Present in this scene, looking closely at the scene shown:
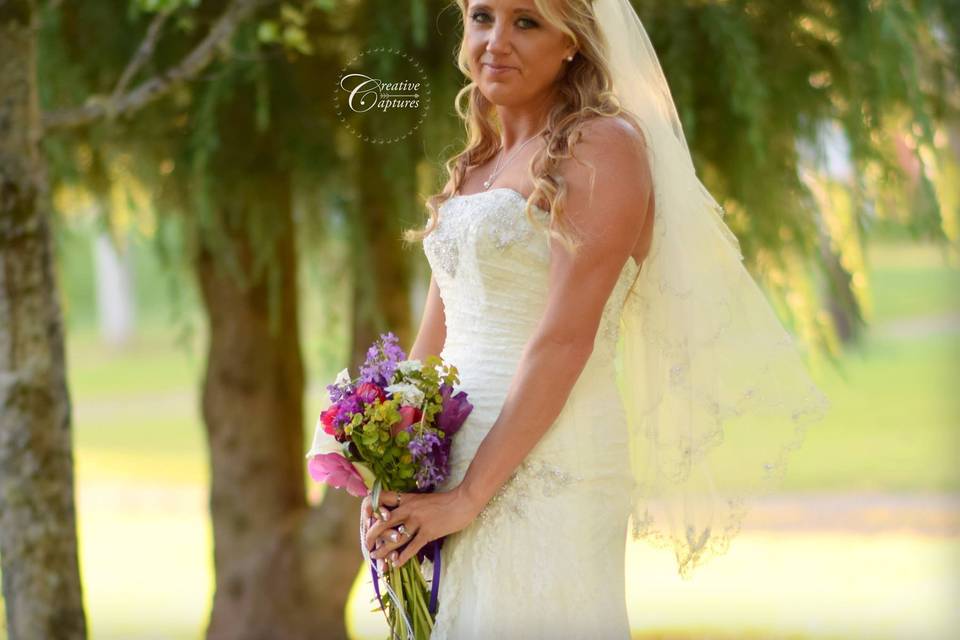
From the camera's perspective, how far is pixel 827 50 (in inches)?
143

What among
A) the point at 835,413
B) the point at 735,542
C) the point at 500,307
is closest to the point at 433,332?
the point at 500,307

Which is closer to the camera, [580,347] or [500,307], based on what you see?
[580,347]

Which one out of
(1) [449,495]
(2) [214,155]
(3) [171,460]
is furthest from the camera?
(3) [171,460]

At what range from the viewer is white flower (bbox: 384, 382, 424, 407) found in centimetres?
213

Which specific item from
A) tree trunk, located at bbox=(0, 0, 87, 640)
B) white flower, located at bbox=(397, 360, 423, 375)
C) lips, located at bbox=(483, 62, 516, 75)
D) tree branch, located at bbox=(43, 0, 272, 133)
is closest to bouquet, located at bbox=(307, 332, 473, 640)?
white flower, located at bbox=(397, 360, 423, 375)

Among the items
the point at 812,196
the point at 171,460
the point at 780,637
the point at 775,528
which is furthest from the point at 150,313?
the point at 812,196

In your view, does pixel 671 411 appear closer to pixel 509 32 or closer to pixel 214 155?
pixel 509 32

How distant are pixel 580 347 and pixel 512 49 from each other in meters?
0.56

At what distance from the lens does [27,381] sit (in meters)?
3.18

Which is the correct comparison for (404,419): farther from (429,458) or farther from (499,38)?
(499,38)

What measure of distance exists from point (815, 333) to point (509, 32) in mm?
2241

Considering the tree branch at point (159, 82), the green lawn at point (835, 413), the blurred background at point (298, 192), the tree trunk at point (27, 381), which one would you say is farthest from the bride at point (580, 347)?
the green lawn at point (835, 413)

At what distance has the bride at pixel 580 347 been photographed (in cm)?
218

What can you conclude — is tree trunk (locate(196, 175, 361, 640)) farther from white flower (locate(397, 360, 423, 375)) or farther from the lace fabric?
white flower (locate(397, 360, 423, 375))
